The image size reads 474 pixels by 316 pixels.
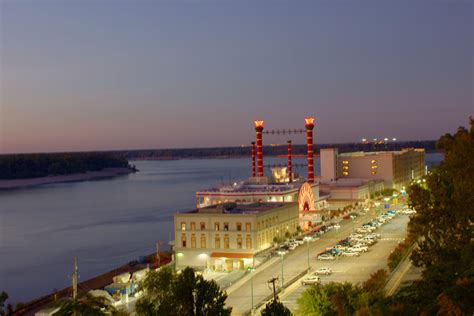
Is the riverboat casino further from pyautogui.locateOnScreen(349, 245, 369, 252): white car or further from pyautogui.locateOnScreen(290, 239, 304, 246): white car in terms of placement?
pyautogui.locateOnScreen(349, 245, 369, 252): white car

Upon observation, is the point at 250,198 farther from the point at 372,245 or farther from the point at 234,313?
the point at 234,313

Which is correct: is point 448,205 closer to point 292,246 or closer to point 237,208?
point 292,246

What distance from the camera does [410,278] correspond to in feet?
46.1

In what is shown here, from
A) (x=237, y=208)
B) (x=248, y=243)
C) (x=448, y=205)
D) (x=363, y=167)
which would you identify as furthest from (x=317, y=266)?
(x=363, y=167)

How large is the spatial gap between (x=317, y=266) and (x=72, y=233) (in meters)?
19.1

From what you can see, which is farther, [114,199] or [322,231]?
[114,199]

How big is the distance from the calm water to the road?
25.0 feet

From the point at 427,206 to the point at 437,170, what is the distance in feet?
3.62

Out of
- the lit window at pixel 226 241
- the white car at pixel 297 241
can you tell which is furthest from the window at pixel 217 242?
the white car at pixel 297 241

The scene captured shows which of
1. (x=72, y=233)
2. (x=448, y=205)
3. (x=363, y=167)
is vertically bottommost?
(x=72, y=233)

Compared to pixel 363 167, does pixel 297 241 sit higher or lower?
lower

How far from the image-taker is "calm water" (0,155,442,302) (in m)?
25.0

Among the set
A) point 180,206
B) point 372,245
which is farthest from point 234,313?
point 180,206

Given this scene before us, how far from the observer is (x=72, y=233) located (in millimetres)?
35281
